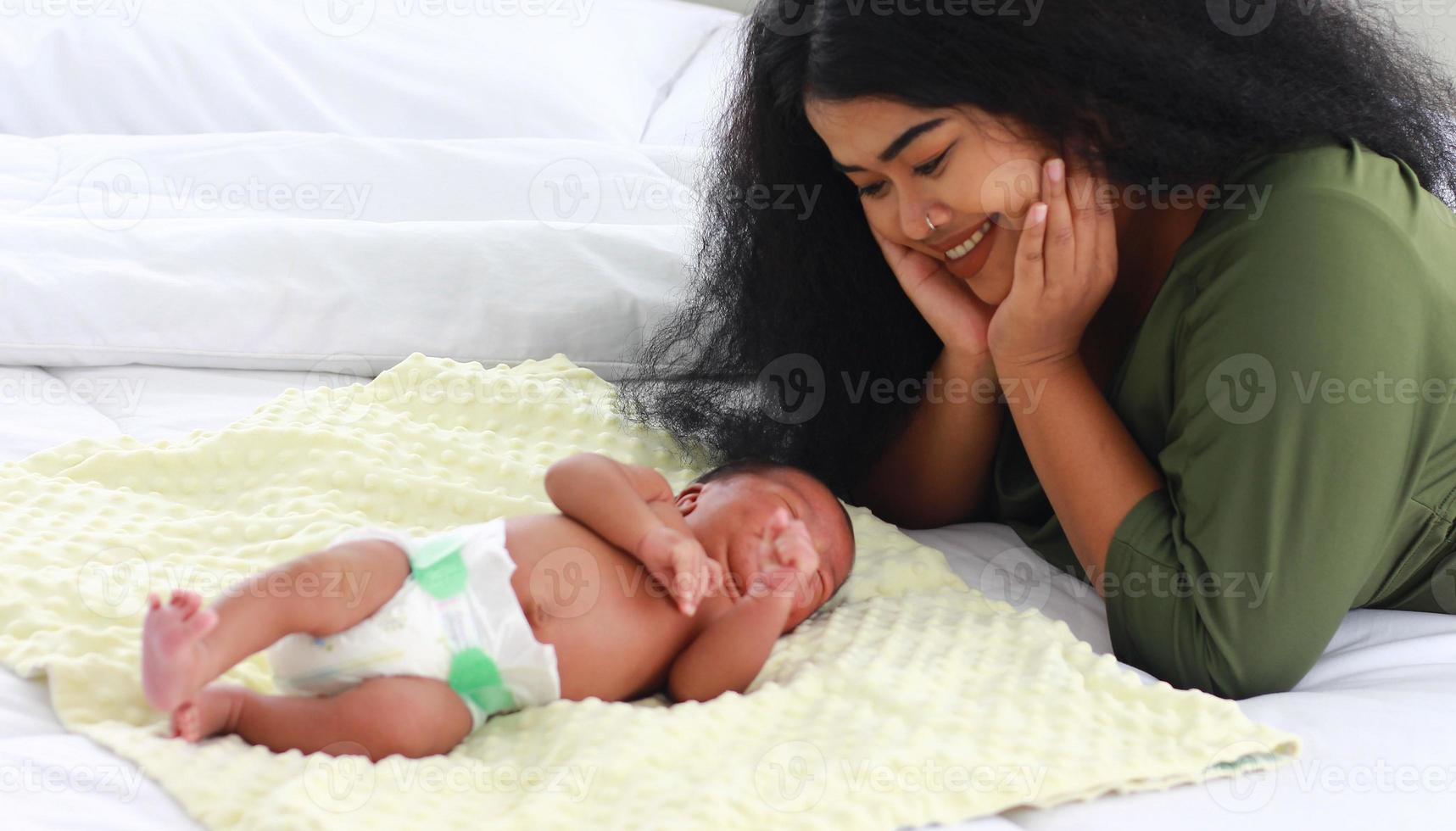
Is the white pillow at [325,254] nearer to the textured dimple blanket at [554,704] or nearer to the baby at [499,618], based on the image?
the textured dimple blanket at [554,704]

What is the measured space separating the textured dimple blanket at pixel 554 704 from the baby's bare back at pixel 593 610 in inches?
2.2

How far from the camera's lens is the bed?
990 millimetres

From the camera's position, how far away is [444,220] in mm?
A: 1996

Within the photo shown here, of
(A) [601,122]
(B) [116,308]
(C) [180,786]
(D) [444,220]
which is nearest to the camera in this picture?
(C) [180,786]

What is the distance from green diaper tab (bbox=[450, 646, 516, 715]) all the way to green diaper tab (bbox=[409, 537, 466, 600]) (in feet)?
0.17

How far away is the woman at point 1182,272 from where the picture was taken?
1108 millimetres

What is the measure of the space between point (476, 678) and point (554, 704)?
2.6 inches

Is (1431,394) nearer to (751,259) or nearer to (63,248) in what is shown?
(751,259)

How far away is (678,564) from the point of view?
42.8 inches

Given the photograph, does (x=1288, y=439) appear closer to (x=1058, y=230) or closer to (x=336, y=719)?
(x=1058, y=230)

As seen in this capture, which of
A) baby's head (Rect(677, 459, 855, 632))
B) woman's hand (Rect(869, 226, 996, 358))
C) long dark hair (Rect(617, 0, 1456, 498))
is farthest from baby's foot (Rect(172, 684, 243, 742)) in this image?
woman's hand (Rect(869, 226, 996, 358))

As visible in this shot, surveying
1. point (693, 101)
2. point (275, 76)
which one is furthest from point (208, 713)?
point (693, 101)

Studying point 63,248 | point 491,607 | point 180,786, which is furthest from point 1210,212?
Result: point 63,248

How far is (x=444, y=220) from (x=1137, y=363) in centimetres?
114
